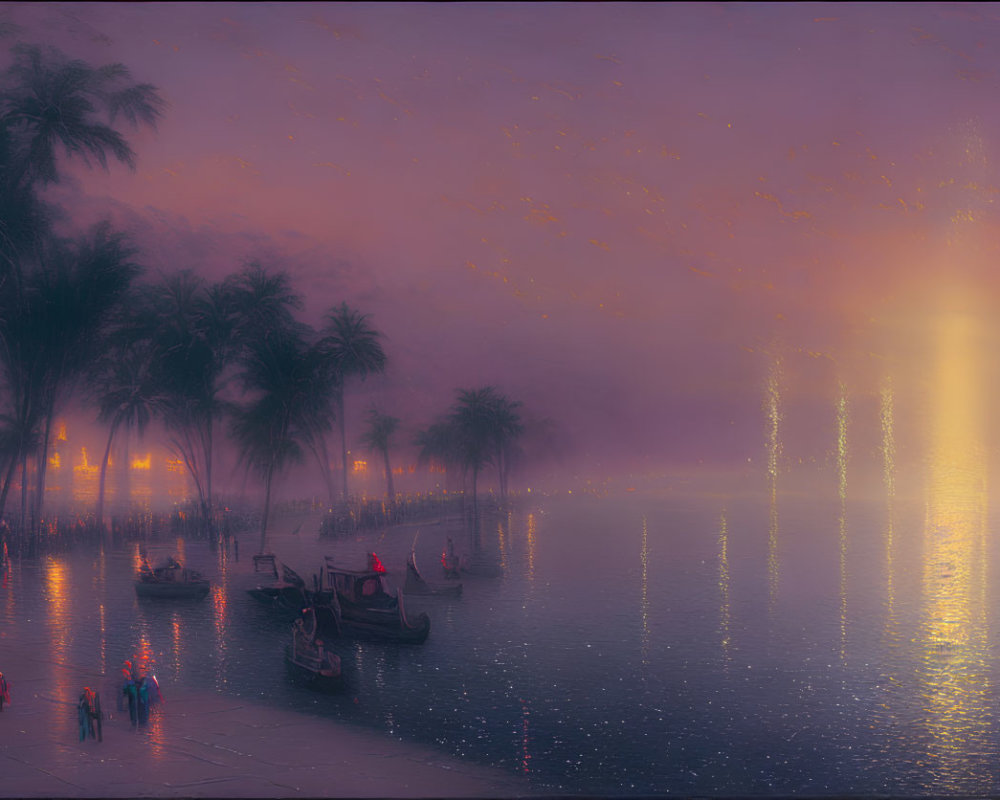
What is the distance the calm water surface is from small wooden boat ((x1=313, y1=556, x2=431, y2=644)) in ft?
3.06

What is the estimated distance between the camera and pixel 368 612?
42.5 meters

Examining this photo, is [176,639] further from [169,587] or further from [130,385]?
[130,385]

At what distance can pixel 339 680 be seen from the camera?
1346 inches

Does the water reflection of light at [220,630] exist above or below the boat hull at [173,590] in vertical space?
below

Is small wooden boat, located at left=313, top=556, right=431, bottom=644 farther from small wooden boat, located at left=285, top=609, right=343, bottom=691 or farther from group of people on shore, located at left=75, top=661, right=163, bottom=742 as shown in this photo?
group of people on shore, located at left=75, top=661, right=163, bottom=742

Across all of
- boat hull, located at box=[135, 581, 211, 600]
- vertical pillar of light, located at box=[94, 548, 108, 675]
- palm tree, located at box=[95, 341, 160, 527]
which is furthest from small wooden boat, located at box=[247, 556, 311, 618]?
palm tree, located at box=[95, 341, 160, 527]

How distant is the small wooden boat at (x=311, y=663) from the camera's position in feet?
111

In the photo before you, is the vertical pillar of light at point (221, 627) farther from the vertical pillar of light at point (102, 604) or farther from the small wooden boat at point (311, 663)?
the vertical pillar of light at point (102, 604)

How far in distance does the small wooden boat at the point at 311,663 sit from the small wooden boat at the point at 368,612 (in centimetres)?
640

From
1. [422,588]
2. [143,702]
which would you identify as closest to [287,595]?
[422,588]

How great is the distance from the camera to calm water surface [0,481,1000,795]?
2964 cm

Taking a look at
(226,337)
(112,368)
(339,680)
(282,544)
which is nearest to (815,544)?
(282,544)

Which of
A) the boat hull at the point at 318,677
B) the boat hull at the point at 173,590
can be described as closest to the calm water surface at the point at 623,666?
the boat hull at the point at 318,677

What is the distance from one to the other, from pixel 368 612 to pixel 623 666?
12085 millimetres
